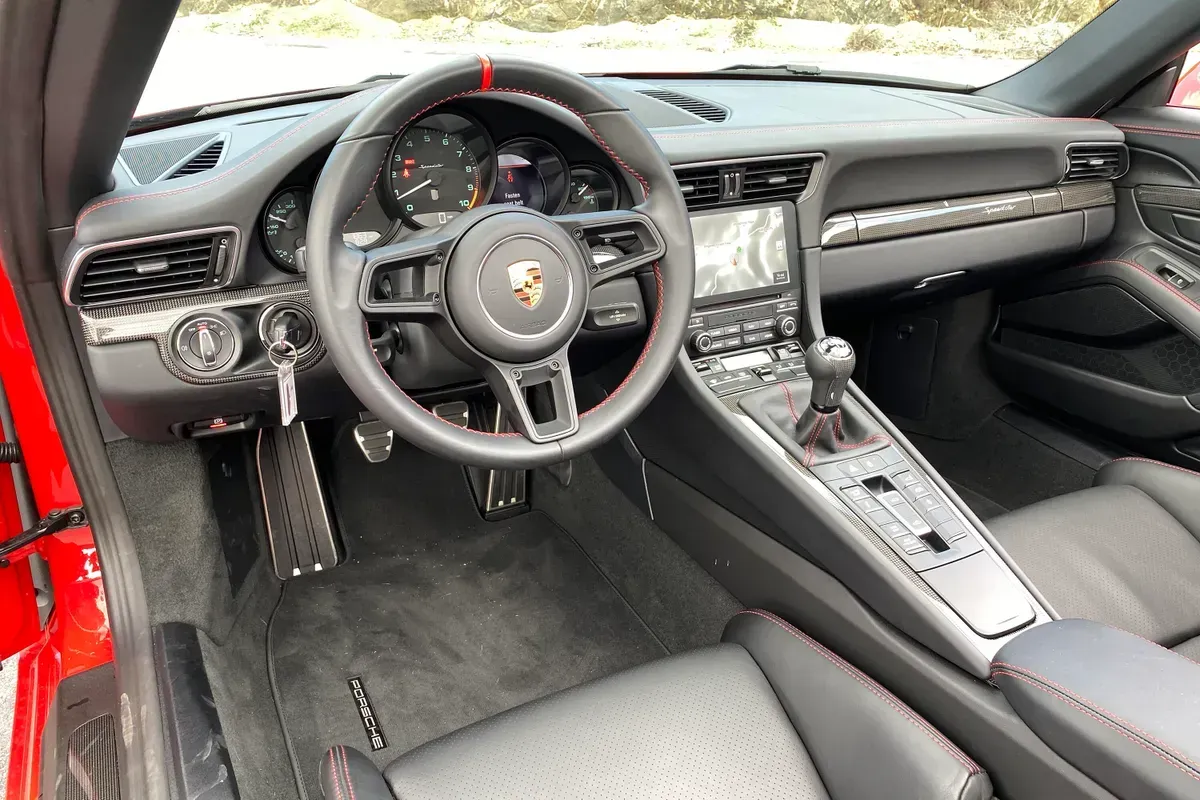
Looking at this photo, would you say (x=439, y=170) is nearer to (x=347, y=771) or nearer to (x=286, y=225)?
(x=286, y=225)

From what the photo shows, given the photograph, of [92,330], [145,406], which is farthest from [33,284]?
[145,406]

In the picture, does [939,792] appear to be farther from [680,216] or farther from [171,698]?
[171,698]

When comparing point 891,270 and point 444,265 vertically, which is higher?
point 444,265

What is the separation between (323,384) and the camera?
1.62 meters

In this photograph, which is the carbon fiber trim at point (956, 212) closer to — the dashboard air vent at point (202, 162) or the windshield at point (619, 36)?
the windshield at point (619, 36)

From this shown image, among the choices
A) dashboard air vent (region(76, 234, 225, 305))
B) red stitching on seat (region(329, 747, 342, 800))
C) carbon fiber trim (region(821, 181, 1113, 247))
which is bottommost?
red stitching on seat (region(329, 747, 342, 800))

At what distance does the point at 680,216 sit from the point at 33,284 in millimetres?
1133

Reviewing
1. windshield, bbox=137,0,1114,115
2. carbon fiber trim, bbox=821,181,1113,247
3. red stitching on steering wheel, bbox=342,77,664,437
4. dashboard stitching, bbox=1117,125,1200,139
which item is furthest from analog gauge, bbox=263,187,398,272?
dashboard stitching, bbox=1117,125,1200,139

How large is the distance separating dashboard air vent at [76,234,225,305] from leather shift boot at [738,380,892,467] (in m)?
1.05

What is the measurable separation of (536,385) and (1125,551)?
1.24m

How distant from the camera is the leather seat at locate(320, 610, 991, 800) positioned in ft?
3.74

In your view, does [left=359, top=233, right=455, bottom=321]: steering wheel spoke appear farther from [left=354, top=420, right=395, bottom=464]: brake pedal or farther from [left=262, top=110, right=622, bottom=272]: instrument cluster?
[left=354, top=420, right=395, bottom=464]: brake pedal

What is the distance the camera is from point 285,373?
1.42m

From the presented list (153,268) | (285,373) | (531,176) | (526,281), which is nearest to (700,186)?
(531,176)
